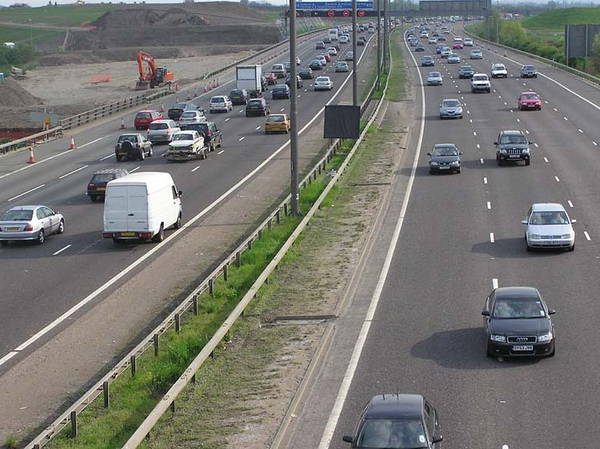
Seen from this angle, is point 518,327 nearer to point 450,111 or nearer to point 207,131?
point 207,131

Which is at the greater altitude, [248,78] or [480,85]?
[248,78]

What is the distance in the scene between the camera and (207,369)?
23.5m

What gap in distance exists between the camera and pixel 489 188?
48.4m

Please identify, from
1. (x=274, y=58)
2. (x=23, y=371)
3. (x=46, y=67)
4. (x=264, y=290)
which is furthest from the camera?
(x=46, y=67)

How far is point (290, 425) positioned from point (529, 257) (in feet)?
52.7

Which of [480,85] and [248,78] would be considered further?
[248,78]

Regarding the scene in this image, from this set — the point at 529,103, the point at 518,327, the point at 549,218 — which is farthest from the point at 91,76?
the point at 518,327

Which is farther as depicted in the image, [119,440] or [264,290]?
[264,290]

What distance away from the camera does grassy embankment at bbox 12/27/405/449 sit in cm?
1977

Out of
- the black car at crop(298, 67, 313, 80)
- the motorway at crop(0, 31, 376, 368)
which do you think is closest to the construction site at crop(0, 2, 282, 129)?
the black car at crop(298, 67, 313, 80)

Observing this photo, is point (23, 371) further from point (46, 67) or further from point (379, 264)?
point (46, 67)

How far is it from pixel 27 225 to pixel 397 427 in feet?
83.7

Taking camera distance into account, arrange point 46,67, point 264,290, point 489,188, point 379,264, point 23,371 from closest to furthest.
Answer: point 23,371
point 264,290
point 379,264
point 489,188
point 46,67

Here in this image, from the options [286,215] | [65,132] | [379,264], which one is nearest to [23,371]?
[379,264]
